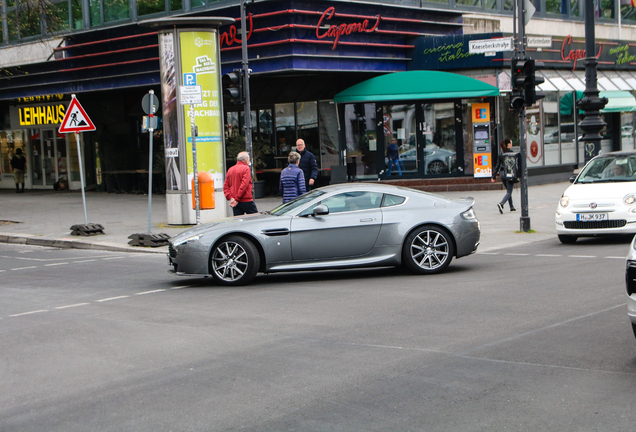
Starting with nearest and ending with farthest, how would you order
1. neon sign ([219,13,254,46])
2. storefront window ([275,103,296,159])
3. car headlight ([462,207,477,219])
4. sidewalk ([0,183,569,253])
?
car headlight ([462,207,477,219]) → sidewalk ([0,183,569,253]) → neon sign ([219,13,254,46]) → storefront window ([275,103,296,159])

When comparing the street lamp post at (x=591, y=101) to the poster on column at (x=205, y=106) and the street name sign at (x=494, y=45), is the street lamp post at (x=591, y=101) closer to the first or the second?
the street name sign at (x=494, y=45)

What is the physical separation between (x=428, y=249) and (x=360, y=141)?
15290 millimetres

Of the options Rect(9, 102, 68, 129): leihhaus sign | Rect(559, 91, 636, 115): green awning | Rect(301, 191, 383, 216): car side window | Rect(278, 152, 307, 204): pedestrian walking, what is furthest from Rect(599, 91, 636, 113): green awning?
Rect(9, 102, 68, 129): leihhaus sign

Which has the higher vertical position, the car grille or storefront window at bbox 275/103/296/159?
storefront window at bbox 275/103/296/159

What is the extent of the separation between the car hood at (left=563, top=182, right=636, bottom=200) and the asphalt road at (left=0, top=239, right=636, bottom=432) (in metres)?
2.52

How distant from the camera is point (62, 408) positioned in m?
5.12

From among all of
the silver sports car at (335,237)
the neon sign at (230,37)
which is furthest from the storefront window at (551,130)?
the silver sports car at (335,237)

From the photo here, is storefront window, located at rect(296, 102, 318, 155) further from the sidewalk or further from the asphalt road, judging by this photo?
the asphalt road

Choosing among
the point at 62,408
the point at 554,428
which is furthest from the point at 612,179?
the point at 62,408

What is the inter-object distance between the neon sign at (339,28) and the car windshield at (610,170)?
10.4 meters

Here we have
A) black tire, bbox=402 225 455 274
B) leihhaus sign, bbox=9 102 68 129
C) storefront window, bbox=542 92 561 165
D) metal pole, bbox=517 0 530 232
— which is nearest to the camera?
black tire, bbox=402 225 455 274

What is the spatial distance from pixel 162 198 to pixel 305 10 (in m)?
8.72

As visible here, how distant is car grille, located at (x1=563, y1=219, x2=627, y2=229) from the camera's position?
12.6 metres

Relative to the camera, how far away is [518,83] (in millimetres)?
15211
